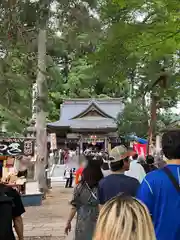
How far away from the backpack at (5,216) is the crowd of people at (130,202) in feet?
2.28

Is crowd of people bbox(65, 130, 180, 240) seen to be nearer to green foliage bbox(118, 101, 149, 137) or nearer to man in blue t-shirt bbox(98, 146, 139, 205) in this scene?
man in blue t-shirt bbox(98, 146, 139, 205)

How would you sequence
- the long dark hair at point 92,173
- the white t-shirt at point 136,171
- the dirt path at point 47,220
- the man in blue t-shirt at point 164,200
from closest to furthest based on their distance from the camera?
the man in blue t-shirt at point 164,200
the long dark hair at point 92,173
the white t-shirt at point 136,171
the dirt path at point 47,220

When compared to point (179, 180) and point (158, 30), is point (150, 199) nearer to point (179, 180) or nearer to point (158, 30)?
point (179, 180)

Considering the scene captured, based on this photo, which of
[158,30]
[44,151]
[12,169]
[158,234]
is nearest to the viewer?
[158,234]

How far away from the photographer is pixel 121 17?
21.4 feet

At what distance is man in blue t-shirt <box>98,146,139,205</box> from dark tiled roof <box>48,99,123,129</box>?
27100 millimetres

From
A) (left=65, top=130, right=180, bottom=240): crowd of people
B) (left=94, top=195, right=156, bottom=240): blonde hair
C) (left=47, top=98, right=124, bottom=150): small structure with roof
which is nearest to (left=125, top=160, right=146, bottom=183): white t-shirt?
(left=65, top=130, right=180, bottom=240): crowd of people

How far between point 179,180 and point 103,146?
30632mm

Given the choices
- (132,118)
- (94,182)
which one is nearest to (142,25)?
(94,182)

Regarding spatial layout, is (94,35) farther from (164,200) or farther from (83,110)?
(83,110)

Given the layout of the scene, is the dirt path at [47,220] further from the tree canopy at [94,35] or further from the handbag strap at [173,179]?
the handbag strap at [173,179]

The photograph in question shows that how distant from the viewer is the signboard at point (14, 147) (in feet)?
40.9

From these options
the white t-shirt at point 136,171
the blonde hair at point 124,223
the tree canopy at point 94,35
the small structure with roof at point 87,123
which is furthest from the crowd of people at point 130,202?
the small structure with roof at point 87,123

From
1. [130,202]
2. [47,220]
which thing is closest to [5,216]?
[130,202]
